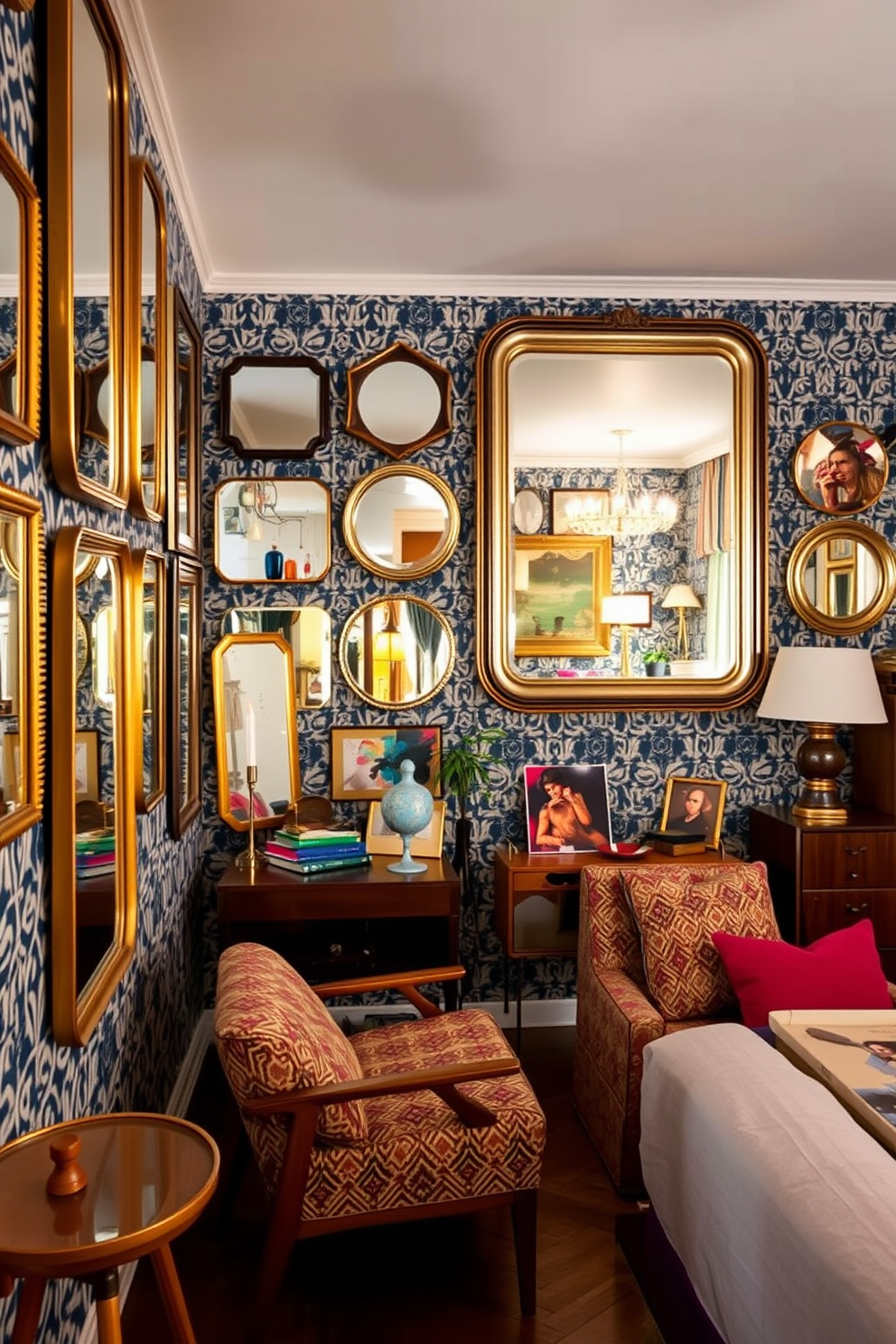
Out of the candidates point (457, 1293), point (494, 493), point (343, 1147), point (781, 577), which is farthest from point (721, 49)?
point (457, 1293)

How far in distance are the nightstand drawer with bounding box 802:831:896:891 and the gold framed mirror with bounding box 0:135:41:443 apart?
297 cm

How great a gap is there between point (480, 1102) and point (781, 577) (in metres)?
2.52

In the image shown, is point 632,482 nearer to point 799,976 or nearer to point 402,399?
point 402,399

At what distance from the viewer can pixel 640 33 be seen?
2.43 meters

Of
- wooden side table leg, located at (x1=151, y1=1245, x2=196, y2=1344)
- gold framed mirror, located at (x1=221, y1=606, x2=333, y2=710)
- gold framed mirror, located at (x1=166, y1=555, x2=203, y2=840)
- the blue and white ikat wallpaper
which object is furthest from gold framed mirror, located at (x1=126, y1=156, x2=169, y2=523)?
wooden side table leg, located at (x1=151, y1=1245, x2=196, y2=1344)

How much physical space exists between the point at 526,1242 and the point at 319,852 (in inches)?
58.6

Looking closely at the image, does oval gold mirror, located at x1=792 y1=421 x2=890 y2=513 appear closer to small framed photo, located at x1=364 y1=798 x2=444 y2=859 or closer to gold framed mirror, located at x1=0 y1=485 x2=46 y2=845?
small framed photo, located at x1=364 y1=798 x2=444 y2=859

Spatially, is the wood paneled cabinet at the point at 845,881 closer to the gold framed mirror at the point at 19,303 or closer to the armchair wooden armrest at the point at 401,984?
the armchair wooden armrest at the point at 401,984

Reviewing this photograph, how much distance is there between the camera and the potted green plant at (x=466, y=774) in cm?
398

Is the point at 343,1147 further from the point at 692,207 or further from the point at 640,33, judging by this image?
the point at 692,207

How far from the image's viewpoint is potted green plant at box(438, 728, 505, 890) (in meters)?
3.98

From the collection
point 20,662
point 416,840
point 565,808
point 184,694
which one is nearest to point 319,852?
point 416,840

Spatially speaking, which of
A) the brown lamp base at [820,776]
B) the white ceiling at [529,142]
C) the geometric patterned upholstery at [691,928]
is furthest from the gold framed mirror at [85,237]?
the brown lamp base at [820,776]

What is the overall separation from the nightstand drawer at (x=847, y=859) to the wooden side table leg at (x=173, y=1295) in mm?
2690
